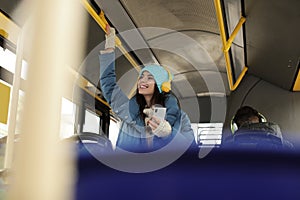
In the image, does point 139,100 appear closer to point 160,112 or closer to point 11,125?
point 160,112

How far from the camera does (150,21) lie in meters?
3.22

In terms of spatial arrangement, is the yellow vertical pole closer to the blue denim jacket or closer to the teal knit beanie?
the blue denim jacket

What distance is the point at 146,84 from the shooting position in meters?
1.73

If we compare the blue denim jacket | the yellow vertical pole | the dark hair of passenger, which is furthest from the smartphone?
the yellow vertical pole

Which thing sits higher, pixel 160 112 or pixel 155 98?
pixel 155 98

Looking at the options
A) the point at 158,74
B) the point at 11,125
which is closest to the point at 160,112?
the point at 158,74

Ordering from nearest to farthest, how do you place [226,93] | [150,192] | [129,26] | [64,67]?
[64,67] → [150,192] → [129,26] → [226,93]

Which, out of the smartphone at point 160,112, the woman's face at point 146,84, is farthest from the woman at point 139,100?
the smartphone at point 160,112

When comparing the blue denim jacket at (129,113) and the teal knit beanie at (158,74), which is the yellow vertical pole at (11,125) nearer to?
the blue denim jacket at (129,113)

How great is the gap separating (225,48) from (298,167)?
8.12 ft

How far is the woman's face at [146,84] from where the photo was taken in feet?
5.64

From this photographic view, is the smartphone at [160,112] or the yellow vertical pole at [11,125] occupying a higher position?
the smartphone at [160,112]

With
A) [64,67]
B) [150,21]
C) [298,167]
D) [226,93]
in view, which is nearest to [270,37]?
[150,21]

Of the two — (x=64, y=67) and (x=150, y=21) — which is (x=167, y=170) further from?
(x=150, y=21)
